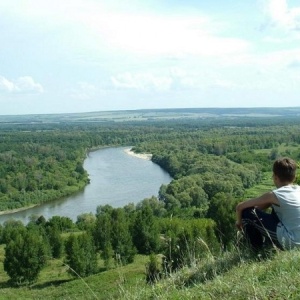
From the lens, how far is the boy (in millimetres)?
5133

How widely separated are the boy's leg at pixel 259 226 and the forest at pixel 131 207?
0.69 metres

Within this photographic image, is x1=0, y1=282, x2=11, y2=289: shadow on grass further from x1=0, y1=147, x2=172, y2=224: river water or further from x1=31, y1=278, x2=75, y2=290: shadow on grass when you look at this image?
x1=0, y1=147, x2=172, y2=224: river water

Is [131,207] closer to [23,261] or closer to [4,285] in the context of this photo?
[23,261]

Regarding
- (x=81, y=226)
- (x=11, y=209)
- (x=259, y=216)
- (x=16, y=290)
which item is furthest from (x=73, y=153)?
(x=259, y=216)

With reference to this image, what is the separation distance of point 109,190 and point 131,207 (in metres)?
15.7

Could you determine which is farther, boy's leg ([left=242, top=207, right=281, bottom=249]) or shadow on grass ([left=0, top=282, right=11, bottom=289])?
shadow on grass ([left=0, top=282, right=11, bottom=289])

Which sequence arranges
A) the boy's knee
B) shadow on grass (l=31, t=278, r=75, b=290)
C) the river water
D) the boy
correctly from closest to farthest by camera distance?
1. the boy
2. the boy's knee
3. shadow on grass (l=31, t=278, r=75, b=290)
4. the river water

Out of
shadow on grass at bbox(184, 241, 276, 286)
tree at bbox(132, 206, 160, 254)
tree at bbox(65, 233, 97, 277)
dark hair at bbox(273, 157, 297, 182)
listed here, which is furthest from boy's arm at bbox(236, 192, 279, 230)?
tree at bbox(132, 206, 160, 254)

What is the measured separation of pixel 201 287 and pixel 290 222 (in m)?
1.34

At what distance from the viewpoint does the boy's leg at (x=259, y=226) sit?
17.3 ft

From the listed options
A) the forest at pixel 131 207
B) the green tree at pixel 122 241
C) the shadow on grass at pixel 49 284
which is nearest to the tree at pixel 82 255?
the forest at pixel 131 207

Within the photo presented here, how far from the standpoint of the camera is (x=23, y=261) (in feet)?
105

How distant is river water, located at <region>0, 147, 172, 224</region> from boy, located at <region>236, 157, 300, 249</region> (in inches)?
1886

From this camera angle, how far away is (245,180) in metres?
70.9
